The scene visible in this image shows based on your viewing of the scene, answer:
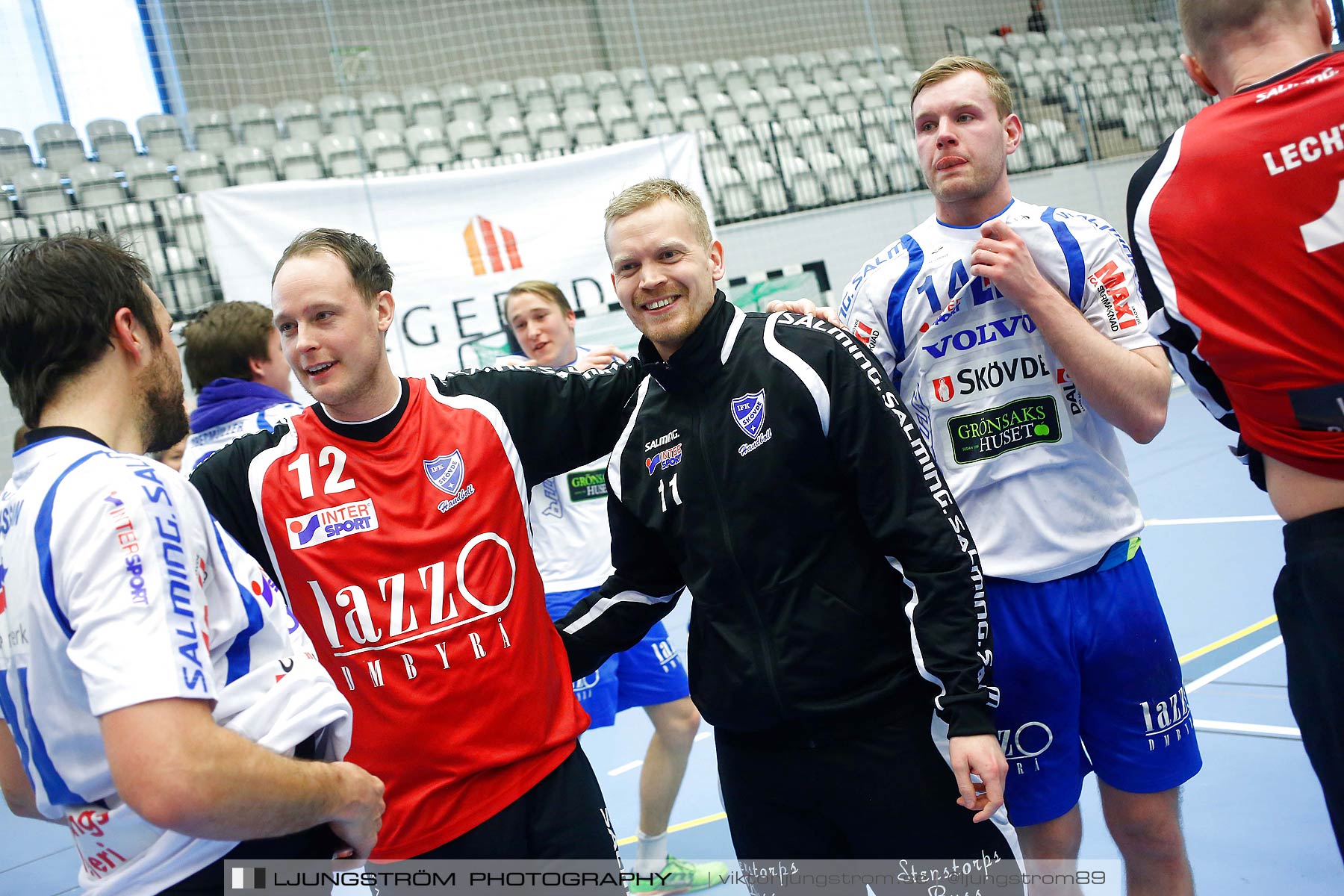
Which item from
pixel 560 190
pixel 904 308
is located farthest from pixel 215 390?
pixel 560 190

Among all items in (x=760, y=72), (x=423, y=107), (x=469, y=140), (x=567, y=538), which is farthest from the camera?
(x=760, y=72)

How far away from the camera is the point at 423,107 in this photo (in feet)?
35.9

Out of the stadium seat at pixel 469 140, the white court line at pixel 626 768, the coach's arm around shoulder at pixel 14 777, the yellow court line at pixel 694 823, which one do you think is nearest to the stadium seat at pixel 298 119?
the stadium seat at pixel 469 140

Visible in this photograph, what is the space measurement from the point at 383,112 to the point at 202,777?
10.7 m

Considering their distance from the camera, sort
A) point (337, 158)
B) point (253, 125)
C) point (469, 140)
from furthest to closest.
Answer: point (469, 140)
point (253, 125)
point (337, 158)

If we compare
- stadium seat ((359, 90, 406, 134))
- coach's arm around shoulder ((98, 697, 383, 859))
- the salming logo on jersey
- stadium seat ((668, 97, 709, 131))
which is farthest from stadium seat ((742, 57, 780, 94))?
coach's arm around shoulder ((98, 697, 383, 859))

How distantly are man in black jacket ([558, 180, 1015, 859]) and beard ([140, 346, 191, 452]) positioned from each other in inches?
34.5

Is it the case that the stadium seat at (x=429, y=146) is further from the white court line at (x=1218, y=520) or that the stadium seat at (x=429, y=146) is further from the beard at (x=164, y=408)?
the beard at (x=164, y=408)

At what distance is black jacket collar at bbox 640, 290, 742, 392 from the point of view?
203 centimetres

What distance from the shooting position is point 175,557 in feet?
4.57

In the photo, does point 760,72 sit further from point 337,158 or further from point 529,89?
point 337,158

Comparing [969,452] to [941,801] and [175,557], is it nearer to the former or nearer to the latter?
[941,801]

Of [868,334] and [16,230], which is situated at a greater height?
[16,230]

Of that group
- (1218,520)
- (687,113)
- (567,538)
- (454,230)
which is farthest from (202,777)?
(687,113)
